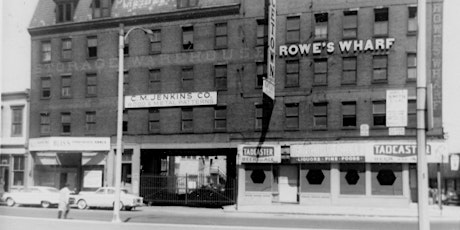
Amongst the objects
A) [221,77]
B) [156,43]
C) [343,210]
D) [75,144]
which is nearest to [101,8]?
[156,43]

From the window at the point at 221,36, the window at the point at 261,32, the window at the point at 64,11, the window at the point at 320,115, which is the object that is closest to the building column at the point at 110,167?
the window at the point at 64,11

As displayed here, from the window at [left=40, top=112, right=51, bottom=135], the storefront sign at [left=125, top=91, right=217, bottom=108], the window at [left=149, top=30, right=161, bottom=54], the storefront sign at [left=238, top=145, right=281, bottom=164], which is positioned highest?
the window at [left=149, top=30, right=161, bottom=54]

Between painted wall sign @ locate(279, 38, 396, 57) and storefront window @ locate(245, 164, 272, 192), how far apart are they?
310 inches

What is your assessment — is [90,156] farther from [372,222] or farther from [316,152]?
[372,222]

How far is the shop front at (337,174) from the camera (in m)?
31.7

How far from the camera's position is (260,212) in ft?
A: 99.1

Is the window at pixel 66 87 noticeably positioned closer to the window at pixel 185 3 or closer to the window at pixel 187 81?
the window at pixel 187 81

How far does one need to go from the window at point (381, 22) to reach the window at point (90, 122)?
806 inches

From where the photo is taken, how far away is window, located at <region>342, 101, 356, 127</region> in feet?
109

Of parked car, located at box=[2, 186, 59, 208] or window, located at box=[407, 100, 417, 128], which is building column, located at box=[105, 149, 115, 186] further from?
window, located at box=[407, 100, 417, 128]

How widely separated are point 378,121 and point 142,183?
55.7 ft

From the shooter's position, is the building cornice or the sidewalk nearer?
the sidewalk

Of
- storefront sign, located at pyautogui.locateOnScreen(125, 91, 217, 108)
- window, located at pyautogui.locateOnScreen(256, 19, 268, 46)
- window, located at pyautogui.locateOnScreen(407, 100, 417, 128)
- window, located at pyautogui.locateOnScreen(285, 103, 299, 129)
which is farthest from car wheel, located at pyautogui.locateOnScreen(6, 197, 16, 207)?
window, located at pyautogui.locateOnScreen(407, 100, 417, 128)

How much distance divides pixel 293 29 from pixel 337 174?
33.1 ft
